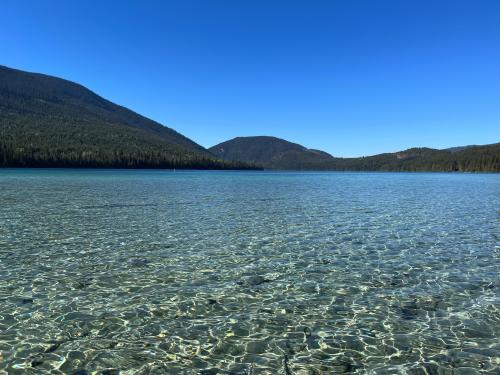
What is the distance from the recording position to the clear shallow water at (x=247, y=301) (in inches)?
356

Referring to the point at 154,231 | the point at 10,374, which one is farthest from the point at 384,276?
the point at 154,231

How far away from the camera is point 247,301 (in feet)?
41.9

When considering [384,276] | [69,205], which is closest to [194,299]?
[384,276]

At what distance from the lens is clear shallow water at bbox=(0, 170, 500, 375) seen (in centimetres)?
903

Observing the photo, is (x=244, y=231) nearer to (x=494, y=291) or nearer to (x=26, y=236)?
(x=26, y=236)

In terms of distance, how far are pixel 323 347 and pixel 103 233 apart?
18.6m

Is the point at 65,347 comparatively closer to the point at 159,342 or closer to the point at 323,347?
the point at 159,342

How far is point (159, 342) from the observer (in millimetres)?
9773

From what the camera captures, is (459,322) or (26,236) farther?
(26,236)

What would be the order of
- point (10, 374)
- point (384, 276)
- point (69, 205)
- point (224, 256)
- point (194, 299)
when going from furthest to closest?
point (69, 205) → point (224, 256) → point (384, 276) → point (194, 299) → point (10, 374)

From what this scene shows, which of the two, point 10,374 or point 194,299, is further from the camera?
point 194,299

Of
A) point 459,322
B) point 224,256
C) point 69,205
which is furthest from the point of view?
point 69,205

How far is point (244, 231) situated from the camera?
25.9 metres

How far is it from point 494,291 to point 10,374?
49.3 ft
